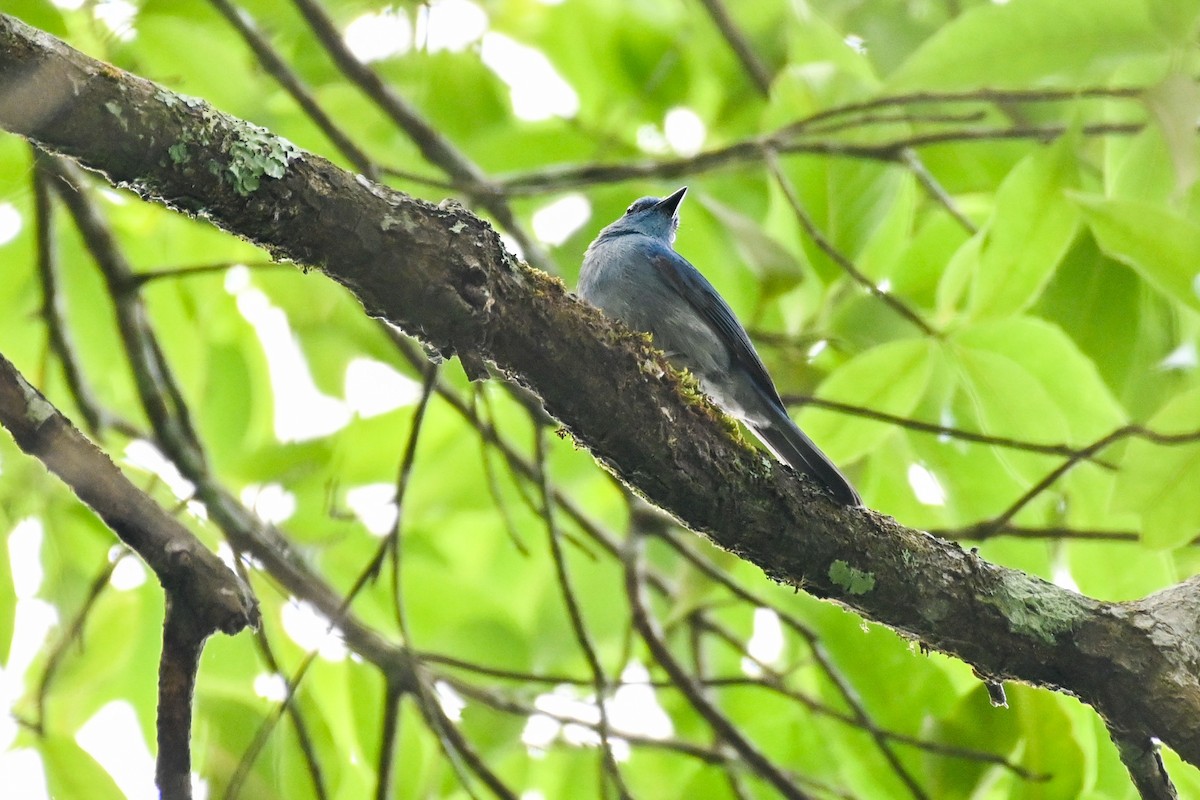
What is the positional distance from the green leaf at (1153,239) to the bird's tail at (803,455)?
3.02 ft

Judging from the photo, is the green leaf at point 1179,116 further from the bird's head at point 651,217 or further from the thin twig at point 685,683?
the thin twig at point 685,683

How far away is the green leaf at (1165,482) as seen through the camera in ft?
9.40

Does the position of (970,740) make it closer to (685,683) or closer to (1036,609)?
(685,683)

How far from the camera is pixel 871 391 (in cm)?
355

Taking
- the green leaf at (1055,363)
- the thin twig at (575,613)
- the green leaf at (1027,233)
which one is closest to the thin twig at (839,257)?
the green leaf at (1055,363)

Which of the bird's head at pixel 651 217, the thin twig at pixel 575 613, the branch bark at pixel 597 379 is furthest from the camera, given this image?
the bird's head at pixel 651 217

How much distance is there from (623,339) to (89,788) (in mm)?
1782

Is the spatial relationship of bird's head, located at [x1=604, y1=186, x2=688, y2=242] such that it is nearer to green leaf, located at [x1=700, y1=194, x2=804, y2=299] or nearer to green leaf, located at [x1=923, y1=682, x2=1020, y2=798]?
green leaf, located at [x1=700, y1=194, x2=804, y2=299]

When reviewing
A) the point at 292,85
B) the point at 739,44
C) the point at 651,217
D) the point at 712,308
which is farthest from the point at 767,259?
the point at 292,85

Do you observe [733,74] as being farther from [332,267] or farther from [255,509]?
[332,267]

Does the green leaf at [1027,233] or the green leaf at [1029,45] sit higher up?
the green leaf at [1029,45]

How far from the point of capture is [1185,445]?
287 centimetres

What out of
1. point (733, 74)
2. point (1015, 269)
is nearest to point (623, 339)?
point (1015, 269)

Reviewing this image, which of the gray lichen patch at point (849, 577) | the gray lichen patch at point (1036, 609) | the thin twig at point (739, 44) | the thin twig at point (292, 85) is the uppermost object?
the thin twig at point (739, 44)
